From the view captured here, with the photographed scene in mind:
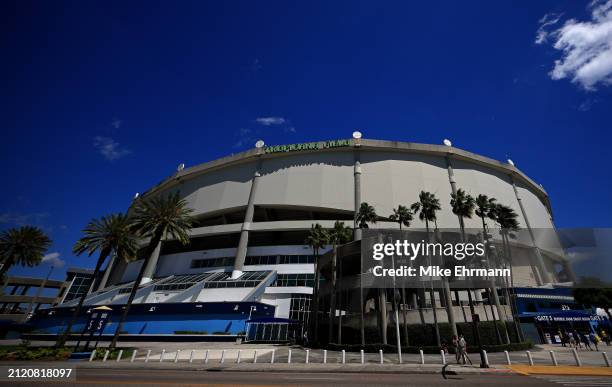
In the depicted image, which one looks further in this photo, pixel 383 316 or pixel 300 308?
pixel 300 308

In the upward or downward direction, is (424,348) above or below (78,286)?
below

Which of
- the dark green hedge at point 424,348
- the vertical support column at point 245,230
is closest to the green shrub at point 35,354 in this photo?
the dark green hedge at point 424,348

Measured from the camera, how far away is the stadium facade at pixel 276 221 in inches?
1907

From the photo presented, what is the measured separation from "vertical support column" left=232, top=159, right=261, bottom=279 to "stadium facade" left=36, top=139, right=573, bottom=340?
215 mm

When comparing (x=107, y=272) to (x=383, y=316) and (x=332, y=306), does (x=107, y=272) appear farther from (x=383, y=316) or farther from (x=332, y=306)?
(x=383, y=316)

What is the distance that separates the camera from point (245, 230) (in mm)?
61844

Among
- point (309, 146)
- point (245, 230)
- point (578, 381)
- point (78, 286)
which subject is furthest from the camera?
point (78, 286)

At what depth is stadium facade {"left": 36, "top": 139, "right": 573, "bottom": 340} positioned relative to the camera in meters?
48.4

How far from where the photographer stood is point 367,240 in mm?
36750

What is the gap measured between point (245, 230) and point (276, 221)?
6829 mm

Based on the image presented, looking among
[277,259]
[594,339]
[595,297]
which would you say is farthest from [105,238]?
[595,297]

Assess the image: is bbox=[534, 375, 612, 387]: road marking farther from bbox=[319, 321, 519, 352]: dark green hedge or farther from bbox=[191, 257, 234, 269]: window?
bbox=[191, 257, 234, 269]: window

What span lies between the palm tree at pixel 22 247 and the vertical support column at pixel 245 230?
30.7m

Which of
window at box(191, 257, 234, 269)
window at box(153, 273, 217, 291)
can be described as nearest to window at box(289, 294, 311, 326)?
window at box(153, 273, 217, 291)
